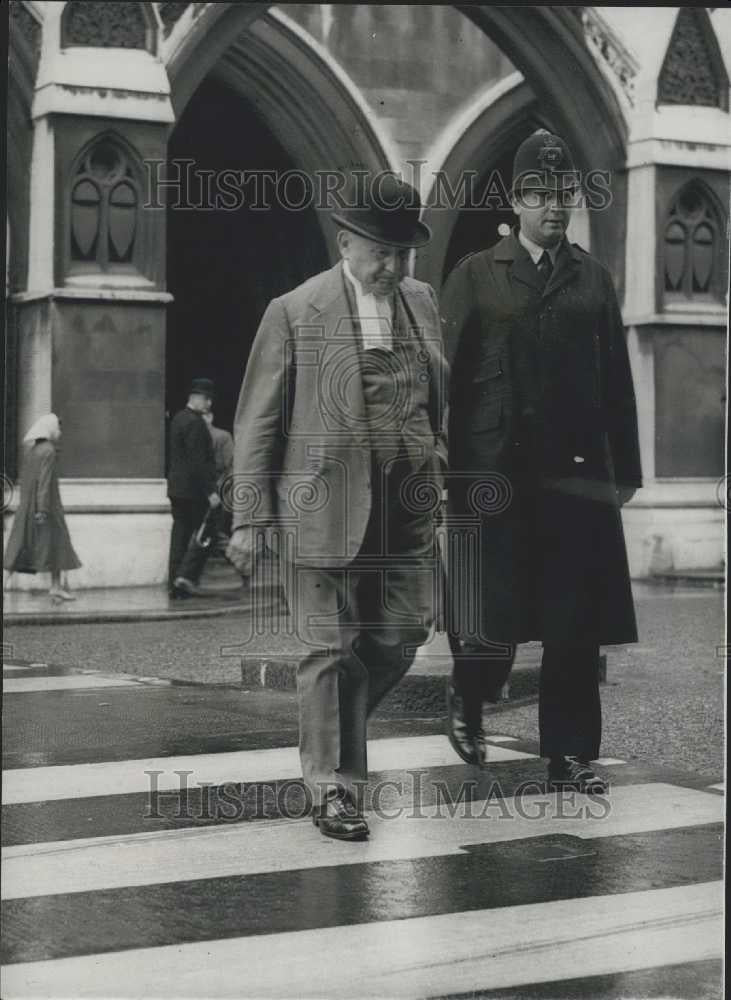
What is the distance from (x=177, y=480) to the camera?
47.4 ft

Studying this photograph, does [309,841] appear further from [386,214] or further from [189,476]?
[189,476]

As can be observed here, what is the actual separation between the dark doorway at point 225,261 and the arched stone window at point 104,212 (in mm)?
4639

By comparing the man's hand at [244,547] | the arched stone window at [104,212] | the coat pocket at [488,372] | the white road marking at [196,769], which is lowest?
the white road marking at [196,769]

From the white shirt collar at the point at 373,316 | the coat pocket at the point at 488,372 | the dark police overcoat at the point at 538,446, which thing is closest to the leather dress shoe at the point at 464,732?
the dark police overcoat at the point at 538,446

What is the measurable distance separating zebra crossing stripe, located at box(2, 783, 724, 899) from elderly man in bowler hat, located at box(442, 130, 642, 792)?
238 millimetres

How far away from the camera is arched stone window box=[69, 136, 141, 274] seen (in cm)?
1427

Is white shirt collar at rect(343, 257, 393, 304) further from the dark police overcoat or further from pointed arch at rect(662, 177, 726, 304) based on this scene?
pointed arch at rect(662, 177, 726, 304)

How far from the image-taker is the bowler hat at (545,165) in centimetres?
547

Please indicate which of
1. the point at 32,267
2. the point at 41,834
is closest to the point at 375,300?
the point at 41,834

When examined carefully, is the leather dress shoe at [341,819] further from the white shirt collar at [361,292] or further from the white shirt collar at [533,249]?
the white shirt collar at [533,249]

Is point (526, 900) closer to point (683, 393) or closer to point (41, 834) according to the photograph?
point (41, 834)

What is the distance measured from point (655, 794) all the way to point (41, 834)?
2009 millimetres

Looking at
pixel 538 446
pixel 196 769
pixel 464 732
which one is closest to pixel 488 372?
pixel 538 446

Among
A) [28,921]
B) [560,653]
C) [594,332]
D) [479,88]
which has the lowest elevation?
[28,921]
